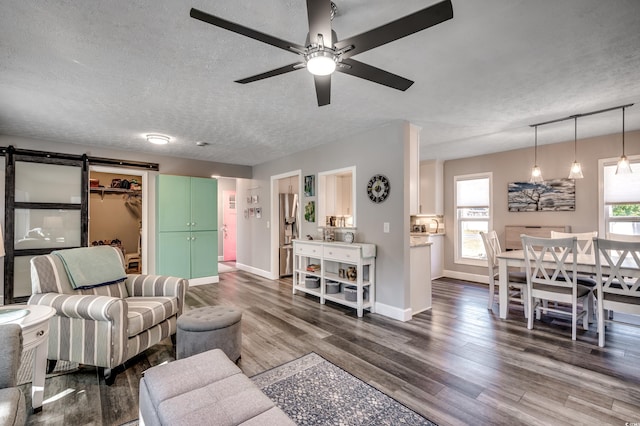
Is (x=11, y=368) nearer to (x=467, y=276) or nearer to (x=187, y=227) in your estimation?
(x=187, y=227)

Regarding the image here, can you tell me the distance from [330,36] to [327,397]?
7.74 feet

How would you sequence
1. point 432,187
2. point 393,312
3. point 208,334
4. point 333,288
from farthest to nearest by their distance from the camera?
1. point 432,187
2. point 333,288
3. point 393,312
4. point 208,334

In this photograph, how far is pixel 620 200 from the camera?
4.26 m

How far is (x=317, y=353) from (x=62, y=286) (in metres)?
2.38

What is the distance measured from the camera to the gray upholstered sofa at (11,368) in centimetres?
127

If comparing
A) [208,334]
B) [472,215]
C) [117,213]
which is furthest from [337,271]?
[117,213]

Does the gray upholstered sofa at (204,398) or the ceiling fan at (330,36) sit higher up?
the ceiling fan at (330,36)

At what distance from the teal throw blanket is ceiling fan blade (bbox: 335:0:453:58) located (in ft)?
9.72

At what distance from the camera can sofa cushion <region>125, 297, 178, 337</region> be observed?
2.38m

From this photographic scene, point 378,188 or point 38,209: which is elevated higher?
point 378,188

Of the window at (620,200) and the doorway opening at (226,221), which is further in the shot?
the doorway opening at (226,221)

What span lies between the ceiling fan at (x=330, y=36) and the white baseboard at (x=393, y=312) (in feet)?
9.33

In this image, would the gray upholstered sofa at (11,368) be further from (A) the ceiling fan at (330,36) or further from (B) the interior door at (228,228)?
(B) the interior door at (228,228)

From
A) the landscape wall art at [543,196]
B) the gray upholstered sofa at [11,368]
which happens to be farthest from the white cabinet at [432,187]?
the gray upholstered sofa at [11,368]
